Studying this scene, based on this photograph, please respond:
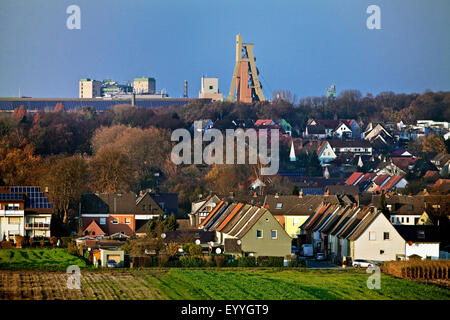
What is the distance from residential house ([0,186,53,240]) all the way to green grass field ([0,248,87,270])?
17.4ft

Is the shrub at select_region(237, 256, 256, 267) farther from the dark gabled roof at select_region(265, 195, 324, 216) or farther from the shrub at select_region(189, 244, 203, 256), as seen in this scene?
the dark gabled roof at select_region(265, 195, 324, 216)

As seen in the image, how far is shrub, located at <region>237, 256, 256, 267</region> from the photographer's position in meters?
41.2

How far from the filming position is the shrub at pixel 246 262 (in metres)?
41.2

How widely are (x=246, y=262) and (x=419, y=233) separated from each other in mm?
8342

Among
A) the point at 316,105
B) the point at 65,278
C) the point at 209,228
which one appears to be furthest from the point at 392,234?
the point at 316,105

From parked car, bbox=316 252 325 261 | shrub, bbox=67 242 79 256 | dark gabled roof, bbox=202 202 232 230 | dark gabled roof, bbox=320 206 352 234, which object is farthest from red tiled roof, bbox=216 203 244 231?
shrub, bbox=67 242 79 256

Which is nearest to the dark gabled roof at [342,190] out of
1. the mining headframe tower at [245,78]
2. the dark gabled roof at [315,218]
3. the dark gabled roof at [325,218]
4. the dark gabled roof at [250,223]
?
the dark gabled roof at [315,218]

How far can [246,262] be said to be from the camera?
4134 cm

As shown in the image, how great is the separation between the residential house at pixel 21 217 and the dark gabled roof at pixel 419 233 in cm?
1714

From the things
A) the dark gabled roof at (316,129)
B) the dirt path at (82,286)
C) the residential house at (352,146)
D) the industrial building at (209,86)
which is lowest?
the dirt path at (82,286)

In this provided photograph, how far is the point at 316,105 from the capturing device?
11969 cm

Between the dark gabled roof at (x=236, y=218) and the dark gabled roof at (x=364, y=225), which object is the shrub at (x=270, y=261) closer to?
the dark gabled roof at (x=364, y=225)

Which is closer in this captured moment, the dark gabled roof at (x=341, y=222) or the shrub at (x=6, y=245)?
the dark gabled roof at (x=341, y=222)
